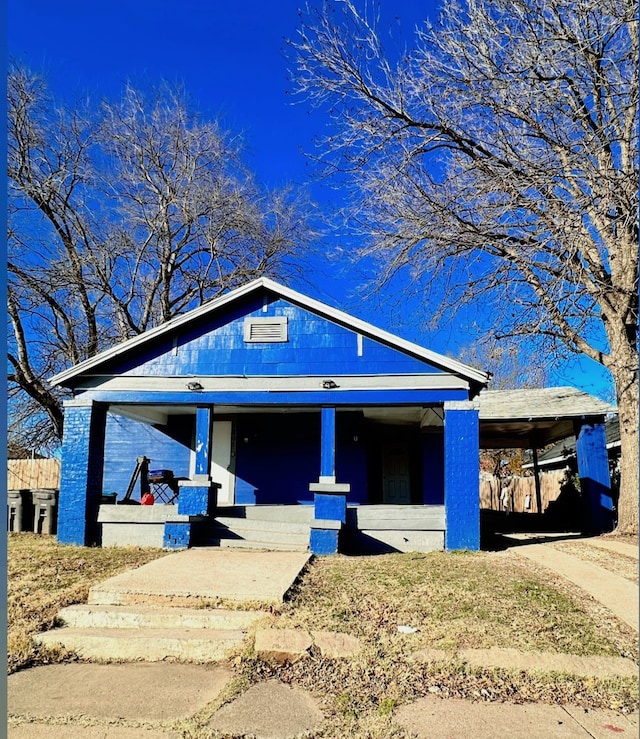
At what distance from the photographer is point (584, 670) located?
4363 millimetres

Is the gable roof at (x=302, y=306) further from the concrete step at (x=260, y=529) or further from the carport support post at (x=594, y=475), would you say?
the carport support post at (x=594, y=475)

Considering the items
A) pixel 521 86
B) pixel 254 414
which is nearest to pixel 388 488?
pixel 254 414

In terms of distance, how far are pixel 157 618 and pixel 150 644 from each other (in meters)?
0.63

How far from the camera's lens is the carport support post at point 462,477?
10141 mm

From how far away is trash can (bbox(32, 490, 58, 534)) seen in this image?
12445 millimetres

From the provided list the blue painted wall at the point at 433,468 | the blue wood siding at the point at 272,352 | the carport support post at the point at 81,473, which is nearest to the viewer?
the carport support post at the point at 81,473

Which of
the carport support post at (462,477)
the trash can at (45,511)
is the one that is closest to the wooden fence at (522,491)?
the carport support post at (462,477)

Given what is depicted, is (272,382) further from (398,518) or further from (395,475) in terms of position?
(395,475)

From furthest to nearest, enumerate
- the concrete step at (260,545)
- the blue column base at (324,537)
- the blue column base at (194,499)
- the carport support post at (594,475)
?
the carport support post at (594,475) < the blue column base at (194,499) < the concrete step at (260,545) < the blue column base at (324,537)

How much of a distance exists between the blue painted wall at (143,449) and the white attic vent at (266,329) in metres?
4.03

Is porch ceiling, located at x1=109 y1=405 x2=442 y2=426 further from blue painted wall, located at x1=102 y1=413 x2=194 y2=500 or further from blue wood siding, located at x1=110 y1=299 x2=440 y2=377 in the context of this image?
blue wood siding, located at x1=110 y1=299 x2=440 y2=377

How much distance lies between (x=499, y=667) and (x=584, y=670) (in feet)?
2.00

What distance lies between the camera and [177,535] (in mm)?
9875

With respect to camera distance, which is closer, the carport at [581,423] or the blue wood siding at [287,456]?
the carport at [581,423]
